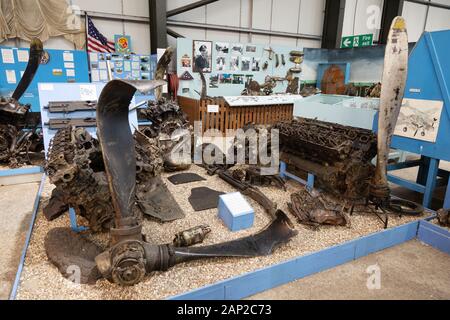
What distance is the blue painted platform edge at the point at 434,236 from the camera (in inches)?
115

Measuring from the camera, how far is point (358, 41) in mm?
9539

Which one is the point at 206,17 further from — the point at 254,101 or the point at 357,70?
the point at 357,70

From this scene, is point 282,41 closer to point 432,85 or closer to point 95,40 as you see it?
point 95,40

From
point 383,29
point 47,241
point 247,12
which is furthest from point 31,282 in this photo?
point 383,29

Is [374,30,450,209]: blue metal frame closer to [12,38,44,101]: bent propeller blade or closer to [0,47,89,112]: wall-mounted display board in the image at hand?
[12,38,44,101]: bent propeller blade

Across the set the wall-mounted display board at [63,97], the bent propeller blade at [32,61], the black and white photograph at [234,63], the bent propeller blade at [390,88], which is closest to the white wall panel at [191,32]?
the black and white photograph at [234,63]

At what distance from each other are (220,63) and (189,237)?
22.2 feet

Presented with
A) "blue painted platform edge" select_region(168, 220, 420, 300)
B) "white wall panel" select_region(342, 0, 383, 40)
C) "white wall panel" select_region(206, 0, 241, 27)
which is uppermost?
"white wall panel" select_region(342, 0, 383, 40)

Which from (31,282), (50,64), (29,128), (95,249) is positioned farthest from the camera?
(50,64)

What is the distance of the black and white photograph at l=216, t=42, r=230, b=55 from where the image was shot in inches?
326

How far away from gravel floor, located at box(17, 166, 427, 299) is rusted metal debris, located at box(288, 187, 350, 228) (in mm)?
80

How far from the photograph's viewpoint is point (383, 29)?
1142 cm

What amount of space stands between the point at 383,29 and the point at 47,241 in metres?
13.1

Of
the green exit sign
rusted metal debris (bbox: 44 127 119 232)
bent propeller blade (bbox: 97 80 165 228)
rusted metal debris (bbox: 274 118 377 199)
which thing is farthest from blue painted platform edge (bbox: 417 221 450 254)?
the green exit sign
